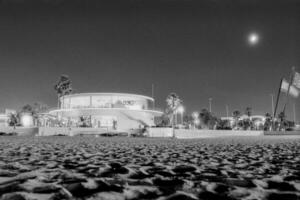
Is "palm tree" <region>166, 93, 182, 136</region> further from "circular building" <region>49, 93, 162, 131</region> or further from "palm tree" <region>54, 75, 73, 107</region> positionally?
"palm tree" <region>54, 75, 73, 107</region>

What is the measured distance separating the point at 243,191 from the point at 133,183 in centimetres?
148

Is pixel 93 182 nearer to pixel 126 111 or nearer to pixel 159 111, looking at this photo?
pixel 126 111

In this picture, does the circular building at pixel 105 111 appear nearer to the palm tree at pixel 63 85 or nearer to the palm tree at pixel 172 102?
the palm tree at pixel 63 85

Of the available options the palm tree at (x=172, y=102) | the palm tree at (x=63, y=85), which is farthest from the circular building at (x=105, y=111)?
the palm tree at (x=172, y=102)

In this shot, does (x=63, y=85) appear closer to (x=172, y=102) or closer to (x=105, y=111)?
(x=105, y=111)

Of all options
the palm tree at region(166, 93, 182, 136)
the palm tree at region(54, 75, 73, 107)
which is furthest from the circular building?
the palm tree at region(166, 93, 182, 136)

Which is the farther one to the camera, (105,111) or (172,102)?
(172,102)

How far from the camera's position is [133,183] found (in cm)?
432

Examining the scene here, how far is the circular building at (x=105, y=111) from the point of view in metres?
82.5

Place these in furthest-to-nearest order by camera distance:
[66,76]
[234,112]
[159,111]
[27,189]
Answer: [234,112] < [159,111] < [66,76] < [27,189]

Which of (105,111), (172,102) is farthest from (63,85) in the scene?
(172,102)

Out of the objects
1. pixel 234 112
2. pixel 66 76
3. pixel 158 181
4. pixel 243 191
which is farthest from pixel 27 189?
pixel 234 112

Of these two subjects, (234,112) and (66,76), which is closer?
(66,76)

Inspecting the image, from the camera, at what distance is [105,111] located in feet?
271
